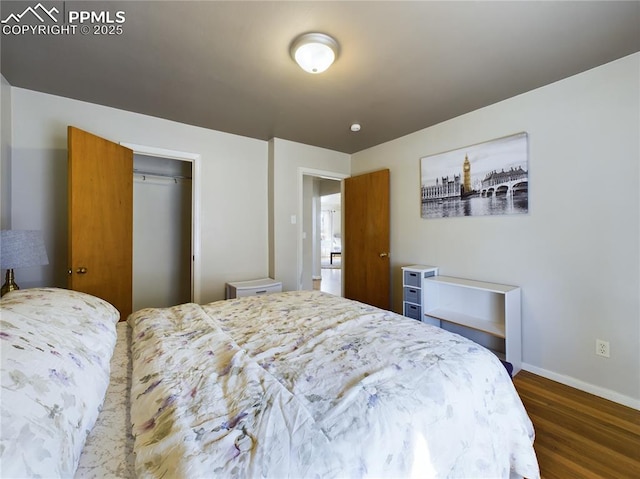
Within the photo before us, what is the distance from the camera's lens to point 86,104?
2.46 metres

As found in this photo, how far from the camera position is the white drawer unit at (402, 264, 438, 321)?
2809mm

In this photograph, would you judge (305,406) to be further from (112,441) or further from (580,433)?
(580,433)

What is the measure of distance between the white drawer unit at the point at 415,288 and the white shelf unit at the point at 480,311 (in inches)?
1.9

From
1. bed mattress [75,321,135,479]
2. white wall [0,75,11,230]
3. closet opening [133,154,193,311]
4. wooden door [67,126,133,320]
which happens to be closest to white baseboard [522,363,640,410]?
bed mattress [75,321,135,479]

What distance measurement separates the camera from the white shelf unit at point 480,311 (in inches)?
88.4

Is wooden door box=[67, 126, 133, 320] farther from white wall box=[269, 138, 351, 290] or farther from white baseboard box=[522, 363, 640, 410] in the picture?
white baseboard box=[522, 363, 640, 410]

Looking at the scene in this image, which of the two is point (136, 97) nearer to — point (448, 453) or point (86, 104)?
point (86, 104)

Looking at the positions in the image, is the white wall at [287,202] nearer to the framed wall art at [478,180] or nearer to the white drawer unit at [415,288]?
the white drawer unit at [415,288]

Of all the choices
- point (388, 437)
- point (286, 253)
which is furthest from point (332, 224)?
point (388, 437)

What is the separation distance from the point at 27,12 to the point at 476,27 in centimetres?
250

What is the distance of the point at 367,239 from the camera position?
3637mm

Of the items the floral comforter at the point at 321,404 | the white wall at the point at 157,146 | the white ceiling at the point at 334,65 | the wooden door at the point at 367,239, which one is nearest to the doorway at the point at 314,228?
the wooden door at the point at 367,239

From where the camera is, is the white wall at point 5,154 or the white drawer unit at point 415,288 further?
the white drawer unit at point 415,288

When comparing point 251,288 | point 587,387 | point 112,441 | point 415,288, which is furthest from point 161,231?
point 587,387
